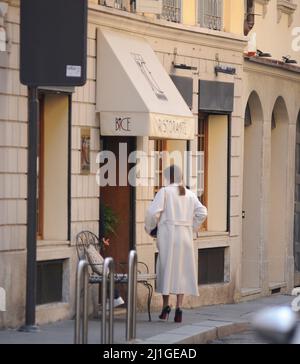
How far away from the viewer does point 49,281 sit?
1653cm

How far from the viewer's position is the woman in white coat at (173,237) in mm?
17047

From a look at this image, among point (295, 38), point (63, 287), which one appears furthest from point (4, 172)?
point (295, 38)

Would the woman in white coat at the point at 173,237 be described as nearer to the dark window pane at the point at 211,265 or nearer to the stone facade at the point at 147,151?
the stone facade at the point at 147,151

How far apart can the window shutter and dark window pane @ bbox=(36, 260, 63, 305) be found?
5.92 metres

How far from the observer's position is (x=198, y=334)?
15.5 m

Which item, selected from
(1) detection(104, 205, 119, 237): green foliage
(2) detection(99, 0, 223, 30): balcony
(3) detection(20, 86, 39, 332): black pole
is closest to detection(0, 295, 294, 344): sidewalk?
(3) detection(20, 86, 39, 332): black pole

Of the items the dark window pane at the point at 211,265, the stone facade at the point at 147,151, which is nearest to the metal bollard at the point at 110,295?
the stone facade at the point at 147,151

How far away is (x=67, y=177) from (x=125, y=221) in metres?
1.99

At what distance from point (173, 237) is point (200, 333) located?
6.20ft

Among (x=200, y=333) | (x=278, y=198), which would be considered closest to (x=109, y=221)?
(x=200, y=333)

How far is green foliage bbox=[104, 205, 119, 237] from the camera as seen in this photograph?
59.2 feet

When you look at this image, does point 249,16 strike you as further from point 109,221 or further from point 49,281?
point 49,281
